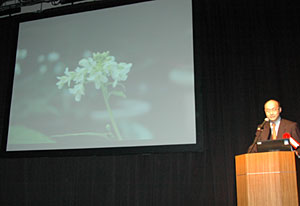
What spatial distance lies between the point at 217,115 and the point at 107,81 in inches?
58.3

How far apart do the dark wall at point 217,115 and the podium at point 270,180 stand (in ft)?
3.46

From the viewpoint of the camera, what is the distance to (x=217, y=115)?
4559mm

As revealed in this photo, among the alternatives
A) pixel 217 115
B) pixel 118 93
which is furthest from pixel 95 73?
pixel 217 115

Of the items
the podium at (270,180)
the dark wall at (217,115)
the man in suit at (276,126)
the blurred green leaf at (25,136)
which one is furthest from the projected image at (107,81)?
the podium at (270,180)

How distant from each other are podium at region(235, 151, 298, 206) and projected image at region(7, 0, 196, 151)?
127cm

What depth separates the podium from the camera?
3090mm

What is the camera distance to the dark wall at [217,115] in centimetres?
440

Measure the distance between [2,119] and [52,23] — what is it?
1.55m

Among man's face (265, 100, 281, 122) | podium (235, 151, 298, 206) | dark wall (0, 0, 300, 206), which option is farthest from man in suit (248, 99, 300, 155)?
dark wall (0, 0, 300, 206)

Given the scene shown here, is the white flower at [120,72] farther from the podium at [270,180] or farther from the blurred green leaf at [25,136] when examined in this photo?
the podium at [270,180]

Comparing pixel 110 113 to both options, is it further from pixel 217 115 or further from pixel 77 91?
pixel 217 115

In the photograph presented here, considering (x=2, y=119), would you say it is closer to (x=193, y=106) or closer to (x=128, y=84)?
(x=128, y=84)

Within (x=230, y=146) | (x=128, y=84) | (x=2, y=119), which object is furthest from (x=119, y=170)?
(x=2, y=119)

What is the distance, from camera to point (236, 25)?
473cm
